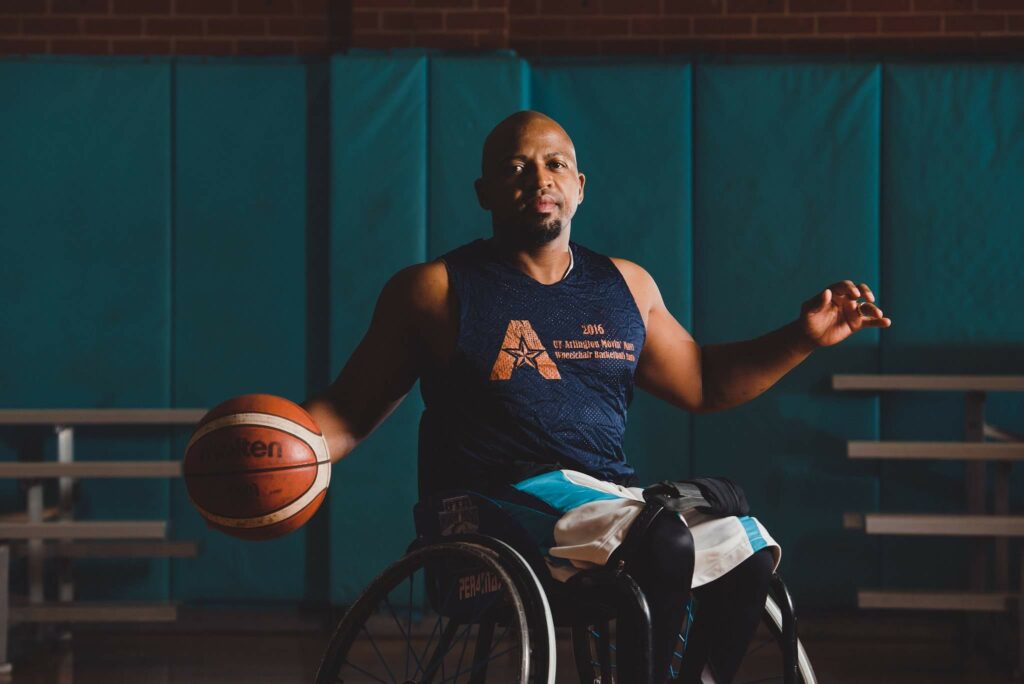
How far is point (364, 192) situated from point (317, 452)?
7.15 ft

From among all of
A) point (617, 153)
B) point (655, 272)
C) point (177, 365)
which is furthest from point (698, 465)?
point (177, 365)

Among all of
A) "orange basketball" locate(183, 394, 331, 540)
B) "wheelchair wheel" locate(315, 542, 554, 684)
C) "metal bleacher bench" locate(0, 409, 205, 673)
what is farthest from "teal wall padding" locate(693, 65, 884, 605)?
"orange basketball" locate(183, 394, 331, 540)

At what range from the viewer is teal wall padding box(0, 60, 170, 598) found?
4.09m

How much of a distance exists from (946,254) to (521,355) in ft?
8.33

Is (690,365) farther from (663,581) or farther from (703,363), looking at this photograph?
(663,581)

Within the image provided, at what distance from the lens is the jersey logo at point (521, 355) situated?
199 cm

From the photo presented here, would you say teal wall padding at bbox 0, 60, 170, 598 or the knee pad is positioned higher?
teal wall padding at bbox 0, 60, 170, 598

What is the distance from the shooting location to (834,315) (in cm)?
208

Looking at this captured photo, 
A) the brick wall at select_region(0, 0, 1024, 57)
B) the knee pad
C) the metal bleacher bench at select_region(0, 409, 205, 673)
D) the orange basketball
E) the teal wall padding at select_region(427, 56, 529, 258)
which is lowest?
the metal bleacher bench at select_region(0, 409, 205, 673)

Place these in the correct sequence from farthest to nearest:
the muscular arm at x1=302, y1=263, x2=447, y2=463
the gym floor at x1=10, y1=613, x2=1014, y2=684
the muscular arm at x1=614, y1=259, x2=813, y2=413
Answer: the gym floor at x1=10, y1=613, x2=1014, y2=684, the muscular arm at x1=614, y1=259, x2=813, y2=413, the muscular arm at x1=302, y1=263, x2=447, y2=463

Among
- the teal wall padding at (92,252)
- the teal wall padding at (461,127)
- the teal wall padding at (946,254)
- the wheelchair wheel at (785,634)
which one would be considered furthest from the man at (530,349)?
the teal wall padding at (92,252)

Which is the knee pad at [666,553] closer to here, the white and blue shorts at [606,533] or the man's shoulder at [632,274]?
the white and blue shorts at [606,533]

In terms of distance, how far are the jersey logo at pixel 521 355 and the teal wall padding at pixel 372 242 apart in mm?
1962

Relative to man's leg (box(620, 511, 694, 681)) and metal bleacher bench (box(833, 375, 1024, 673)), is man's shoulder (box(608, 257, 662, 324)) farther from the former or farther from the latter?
metal bleacher bench (box(833, 375, 1024, 673))
